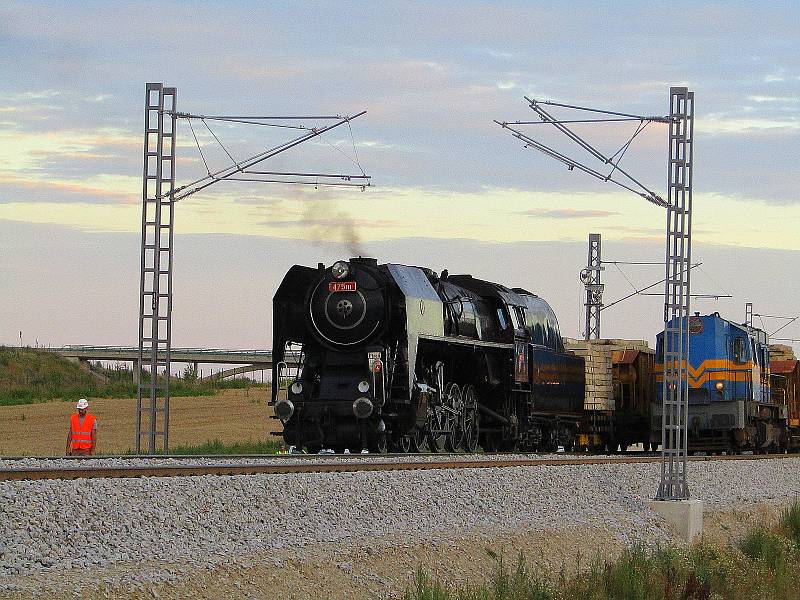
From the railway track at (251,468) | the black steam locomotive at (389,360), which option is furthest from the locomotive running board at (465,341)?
the railway track at (251,468)

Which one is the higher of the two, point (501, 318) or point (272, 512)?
point (501, 318)

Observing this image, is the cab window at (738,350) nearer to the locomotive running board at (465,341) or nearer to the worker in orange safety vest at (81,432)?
the locomotive running board at (465,341)

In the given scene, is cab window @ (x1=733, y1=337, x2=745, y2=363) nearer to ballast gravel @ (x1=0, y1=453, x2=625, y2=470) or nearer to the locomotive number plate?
ballast gravel @ (x1=0, y1=453, x2=625, y2=470)

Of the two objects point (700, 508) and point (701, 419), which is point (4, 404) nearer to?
point (701, 419)

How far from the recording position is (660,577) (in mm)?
16125

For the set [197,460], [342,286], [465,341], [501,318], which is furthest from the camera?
[501,318]

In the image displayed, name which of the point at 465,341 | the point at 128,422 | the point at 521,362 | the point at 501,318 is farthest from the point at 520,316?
the point at 128,422

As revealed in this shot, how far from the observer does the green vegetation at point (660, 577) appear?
13.5 m

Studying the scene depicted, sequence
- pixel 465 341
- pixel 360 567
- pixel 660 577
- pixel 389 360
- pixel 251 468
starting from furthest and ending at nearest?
1. pixel 465 341
2. pixel 389 360
3. pixel 251 468
4. pixel 660 577
5. pixel 360 567

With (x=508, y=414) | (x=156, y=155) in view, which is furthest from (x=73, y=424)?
(x=508, y=414)

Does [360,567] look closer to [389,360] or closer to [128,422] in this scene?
[389,360]

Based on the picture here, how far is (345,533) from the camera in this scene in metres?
14.1

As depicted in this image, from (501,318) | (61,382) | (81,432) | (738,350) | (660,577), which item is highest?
(501,318)

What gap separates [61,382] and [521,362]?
43134 millimetres
